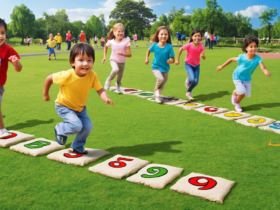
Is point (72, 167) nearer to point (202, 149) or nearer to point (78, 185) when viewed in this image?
point (78, 185)

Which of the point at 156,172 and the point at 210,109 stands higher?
the point at 210,109

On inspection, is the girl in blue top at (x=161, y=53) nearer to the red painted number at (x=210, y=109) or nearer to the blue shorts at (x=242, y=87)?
the red painted number at (x=210, y=109)

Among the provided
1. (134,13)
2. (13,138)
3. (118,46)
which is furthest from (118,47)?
(134,13)

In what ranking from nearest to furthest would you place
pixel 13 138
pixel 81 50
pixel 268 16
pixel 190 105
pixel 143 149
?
1. pixel 81 50
2. pixel 143 149
3. pixel 13 138
4. pixel 190 105
5. pixel 268 16

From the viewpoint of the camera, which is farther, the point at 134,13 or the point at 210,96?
the point at 134,13

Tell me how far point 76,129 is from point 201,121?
9.84 ft

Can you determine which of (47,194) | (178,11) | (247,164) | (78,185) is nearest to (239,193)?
(247,164)

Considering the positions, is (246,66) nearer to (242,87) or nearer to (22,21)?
(242,87)

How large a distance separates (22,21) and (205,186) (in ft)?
276

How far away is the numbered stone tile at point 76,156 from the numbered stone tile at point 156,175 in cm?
78

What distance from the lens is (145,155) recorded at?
433 centimetres

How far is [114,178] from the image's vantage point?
3566mm

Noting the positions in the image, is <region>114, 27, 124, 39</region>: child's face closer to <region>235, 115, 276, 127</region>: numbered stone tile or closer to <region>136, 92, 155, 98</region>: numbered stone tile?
<region>136, 92, 155, 98</region>: numbered stone tile

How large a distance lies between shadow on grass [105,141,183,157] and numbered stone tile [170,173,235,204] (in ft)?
3.41
